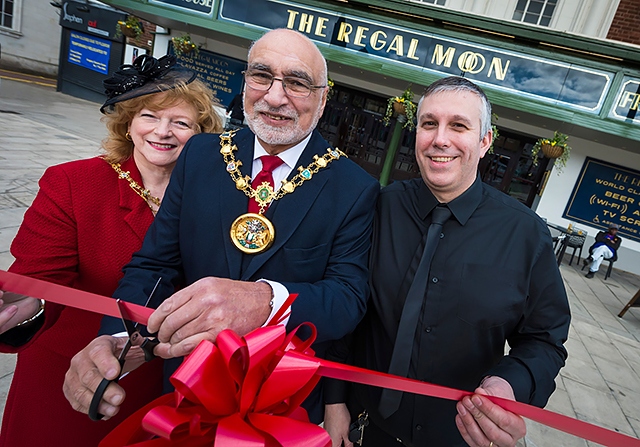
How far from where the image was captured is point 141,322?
0.92 metres

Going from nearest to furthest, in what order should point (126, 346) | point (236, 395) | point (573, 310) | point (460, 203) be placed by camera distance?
point (236, 395)
point (126, 346)
point (460, 203)
point (573, 310)

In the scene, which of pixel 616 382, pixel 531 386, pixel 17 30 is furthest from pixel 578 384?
pixel 17 30

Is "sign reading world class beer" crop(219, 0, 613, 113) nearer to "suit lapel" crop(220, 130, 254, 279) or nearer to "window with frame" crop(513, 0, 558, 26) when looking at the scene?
"window with frame" crop(513, 0, 558, 26)

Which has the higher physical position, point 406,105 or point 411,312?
point 406,105

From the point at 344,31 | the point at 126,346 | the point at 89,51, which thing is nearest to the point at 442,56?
the point at 344,31

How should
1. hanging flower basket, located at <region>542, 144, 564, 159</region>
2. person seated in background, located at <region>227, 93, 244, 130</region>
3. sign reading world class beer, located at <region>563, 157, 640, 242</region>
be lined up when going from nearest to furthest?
1. hanging flower basket, located at <region>542, 144, 564, 159</region>
2. sign reading world class beer, located at <region>563, 157, 640, 242</region>
3. person seated in background, located at <region>227, 93, 244, 130</region>

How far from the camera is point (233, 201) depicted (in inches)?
55.0

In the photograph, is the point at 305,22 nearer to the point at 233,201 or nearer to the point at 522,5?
the point at 522,5


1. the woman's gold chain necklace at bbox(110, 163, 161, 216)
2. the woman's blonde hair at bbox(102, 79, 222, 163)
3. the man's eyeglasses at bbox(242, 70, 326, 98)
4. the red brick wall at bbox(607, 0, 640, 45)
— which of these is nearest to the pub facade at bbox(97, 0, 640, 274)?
the red brick wall at bbox(607, 0, 640, 45)

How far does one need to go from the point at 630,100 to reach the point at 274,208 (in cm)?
1006

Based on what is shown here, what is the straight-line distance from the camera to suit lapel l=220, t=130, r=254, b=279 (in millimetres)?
1310

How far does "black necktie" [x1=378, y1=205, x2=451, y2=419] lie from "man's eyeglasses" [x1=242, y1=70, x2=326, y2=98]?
73 cm

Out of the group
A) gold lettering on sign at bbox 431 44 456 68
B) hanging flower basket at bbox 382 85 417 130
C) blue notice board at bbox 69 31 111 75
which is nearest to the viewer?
gold lettering on sign at bbox 431 44 456 68

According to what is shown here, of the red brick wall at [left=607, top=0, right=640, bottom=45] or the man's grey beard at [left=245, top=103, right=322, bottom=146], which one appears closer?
the man's grey beard at [left=245, top=103, right=322, bottom=146]
